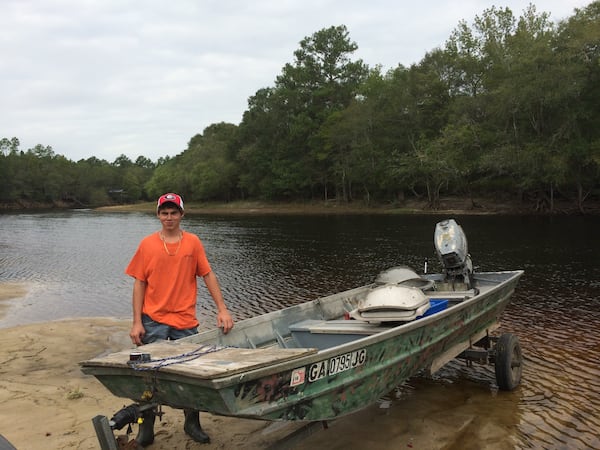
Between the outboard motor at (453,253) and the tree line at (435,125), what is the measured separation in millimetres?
33414

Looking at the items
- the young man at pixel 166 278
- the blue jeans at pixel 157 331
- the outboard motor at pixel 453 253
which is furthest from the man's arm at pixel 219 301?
the outboard motor at pixel 453 253

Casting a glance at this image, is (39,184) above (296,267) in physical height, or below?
above

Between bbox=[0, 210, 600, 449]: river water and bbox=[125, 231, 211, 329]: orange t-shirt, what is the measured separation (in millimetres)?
3942

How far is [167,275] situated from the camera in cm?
480

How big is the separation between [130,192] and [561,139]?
11749 centimetres

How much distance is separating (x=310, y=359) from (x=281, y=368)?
0.33 m

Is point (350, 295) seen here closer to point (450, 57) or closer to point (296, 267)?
point (296, 267)

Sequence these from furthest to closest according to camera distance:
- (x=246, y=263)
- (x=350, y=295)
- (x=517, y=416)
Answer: (x=246, y=263), (x=350, y=295), (x=517, y=416)

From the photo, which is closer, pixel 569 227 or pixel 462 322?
pixel 462 322

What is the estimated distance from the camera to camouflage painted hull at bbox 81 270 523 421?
144 inches

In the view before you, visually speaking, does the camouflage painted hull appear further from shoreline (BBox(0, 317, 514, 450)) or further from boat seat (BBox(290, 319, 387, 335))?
shoreline (BBox(0, 317, 514, 450))

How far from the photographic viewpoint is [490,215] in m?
44.0

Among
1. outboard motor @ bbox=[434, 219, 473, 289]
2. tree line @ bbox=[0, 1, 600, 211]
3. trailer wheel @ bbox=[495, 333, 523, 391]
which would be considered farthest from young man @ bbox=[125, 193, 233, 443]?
tree line @ bbox=[0, 1, 600, 211]

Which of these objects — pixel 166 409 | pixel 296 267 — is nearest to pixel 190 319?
pixel 166 409
